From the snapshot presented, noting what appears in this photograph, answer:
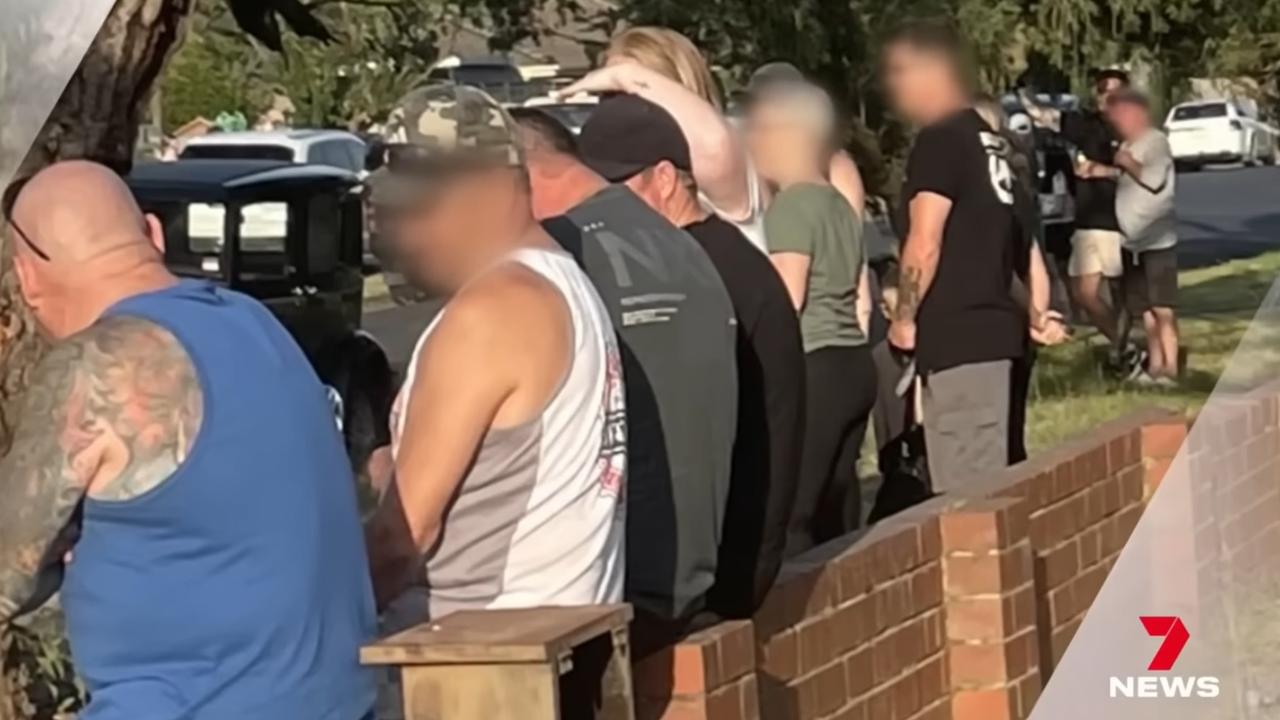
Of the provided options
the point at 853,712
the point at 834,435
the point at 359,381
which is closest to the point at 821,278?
the point at 834,435

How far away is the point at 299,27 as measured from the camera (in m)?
7.47

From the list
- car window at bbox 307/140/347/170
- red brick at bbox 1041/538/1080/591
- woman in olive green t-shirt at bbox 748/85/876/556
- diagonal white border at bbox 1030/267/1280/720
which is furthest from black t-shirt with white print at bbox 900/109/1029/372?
car window at bbox 307/140/347/170

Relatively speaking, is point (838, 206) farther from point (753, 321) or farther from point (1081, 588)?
point (753, 321)

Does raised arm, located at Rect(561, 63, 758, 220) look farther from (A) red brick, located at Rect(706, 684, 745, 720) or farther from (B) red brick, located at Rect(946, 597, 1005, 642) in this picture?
(A) red brick, located at Rect(706, 684, 745, 720)

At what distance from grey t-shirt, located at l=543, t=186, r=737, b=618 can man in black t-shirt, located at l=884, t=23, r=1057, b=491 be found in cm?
310

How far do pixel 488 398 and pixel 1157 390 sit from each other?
1163 centimetres

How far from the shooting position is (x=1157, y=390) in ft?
49.0

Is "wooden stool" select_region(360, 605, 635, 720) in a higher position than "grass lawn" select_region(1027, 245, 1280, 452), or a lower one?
higher

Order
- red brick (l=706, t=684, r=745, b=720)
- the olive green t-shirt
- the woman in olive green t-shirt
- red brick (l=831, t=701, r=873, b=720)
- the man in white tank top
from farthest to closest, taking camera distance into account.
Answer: the olive green t-shirt, the woman in olive green t-shirt, red brick (l=831, t=701, r=873, b=720), red brick (l=706, t=684, r=745, b=720), the man in white tank top

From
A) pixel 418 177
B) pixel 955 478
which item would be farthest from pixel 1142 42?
pixel 418 177

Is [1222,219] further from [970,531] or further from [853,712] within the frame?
[853,712]

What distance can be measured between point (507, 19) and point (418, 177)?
48.9 feet

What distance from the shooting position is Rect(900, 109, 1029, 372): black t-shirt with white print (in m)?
7.52

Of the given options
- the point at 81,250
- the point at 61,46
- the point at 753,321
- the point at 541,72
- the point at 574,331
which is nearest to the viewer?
the point at 81,250
